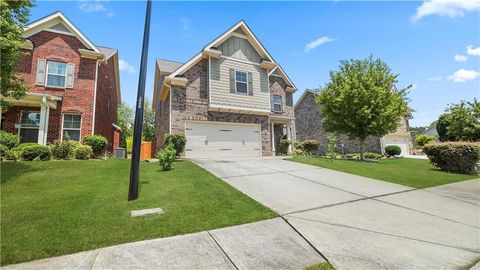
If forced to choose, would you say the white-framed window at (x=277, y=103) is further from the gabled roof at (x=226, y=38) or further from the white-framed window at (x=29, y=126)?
the white-framed window at (x=29, y=126)

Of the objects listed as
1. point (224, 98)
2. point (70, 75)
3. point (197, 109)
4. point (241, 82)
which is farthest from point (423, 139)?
point (70, 75)

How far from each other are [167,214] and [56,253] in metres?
1.68

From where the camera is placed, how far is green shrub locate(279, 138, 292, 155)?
677 inches

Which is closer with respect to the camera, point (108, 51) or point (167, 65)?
point (108, 51)

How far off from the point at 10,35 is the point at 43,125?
19.9ft

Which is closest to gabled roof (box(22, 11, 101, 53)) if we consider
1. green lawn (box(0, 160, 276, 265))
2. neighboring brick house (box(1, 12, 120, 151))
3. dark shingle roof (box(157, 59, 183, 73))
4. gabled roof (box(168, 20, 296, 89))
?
neighboring brick house (box(1, 12, 120, 151))

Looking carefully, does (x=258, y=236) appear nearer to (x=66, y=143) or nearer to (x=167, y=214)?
(x=167, y=214)

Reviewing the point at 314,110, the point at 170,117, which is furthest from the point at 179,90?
the point at 314,110

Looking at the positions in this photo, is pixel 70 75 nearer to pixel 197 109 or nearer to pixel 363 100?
pixel 197 109

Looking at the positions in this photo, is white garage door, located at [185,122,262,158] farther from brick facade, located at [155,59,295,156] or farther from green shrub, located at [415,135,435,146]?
green shrub, located at [415,135,435,146]

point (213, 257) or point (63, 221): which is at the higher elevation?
point (63, 221)

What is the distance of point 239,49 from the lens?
1499 cm

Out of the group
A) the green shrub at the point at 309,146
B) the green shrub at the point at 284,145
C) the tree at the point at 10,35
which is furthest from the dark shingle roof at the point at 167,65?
the green shrub at the point at 309,146

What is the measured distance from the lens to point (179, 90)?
42.8 ft
